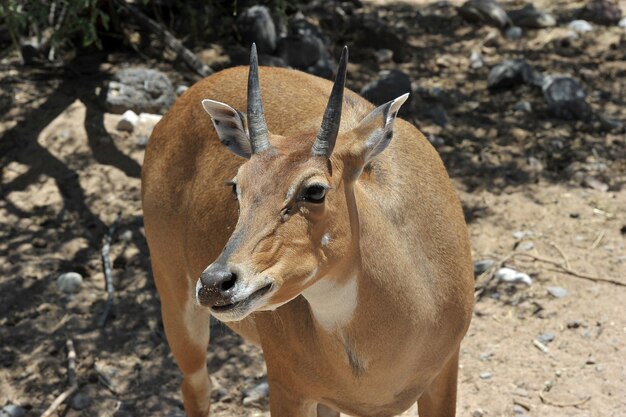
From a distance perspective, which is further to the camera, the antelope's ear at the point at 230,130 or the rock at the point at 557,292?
the rock at the point at 557,292

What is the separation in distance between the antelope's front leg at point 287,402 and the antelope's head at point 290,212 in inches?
33.9

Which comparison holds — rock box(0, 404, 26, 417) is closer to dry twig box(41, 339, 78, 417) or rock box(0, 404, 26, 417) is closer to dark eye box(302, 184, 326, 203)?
dry twig box(41, 339, 78, 417)

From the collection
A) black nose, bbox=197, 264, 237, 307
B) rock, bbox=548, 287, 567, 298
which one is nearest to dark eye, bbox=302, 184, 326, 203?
black nose, bbox=197, 264, 237, 307

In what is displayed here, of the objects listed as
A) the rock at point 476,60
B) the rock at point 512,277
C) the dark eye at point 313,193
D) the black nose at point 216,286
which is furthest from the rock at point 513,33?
the black nose at point 216,286

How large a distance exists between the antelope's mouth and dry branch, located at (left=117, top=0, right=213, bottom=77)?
568 cm

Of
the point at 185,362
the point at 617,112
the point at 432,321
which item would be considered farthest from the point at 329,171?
the point at 617,112

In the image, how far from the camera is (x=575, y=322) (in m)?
6.39

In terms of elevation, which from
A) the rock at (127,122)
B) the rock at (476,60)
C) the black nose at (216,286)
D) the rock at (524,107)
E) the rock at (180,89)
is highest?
the black nose at (216,286)

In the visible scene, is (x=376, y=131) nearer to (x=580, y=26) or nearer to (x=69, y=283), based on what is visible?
(x=69, y=283)

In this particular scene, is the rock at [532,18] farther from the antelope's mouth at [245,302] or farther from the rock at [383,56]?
the antelope's mouth at [245,302]

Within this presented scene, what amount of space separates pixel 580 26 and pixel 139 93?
4564 millimetres

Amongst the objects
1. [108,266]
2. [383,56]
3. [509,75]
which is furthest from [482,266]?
[383,56]

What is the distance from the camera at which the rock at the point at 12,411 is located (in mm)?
6105

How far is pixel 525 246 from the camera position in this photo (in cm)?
721
